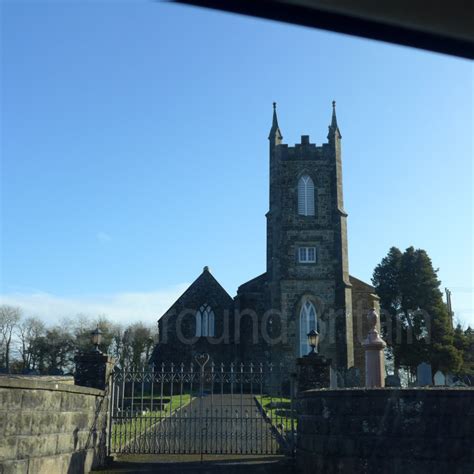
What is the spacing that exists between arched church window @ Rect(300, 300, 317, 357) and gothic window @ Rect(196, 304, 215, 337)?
27.4 ft

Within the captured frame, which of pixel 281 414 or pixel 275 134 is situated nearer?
pixel 281 414

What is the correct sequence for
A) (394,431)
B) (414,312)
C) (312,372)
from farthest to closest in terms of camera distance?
(414,312) < (312,372) < (394,431)

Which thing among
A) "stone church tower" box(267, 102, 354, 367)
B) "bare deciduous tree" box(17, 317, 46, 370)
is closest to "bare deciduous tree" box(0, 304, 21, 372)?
"bare deciduous tree" box(17, 317, 46, 370)

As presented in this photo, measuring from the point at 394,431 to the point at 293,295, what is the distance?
2747 centimetres

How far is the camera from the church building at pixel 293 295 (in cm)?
3641

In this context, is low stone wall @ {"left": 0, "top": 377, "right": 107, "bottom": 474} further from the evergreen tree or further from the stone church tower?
the evergreen tree

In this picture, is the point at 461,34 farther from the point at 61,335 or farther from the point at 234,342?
the point at 61,335

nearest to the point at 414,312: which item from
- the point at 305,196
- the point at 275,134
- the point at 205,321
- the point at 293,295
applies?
the point at 293,295

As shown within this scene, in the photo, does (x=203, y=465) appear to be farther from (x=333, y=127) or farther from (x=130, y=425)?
(x=333, y=127)

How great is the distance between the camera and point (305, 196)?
39.0 metres

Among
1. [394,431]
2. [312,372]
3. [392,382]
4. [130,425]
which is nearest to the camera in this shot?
[394,431]

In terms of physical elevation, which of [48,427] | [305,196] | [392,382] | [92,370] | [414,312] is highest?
[305,196]

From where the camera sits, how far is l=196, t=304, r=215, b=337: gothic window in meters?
42.7

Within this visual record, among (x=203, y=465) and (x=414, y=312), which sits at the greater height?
(x=414, y=312)
